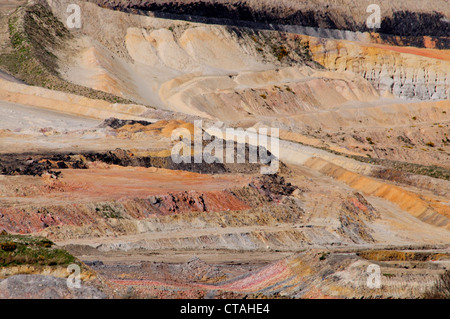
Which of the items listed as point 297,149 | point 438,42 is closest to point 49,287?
point 297,149

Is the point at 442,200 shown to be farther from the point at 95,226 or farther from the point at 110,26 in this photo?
Answer: the point at 110,26

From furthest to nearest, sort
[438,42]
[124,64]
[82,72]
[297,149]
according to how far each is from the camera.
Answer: [438,42], [124,64], [82,72], [297,149]

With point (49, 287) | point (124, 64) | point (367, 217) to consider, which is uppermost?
point (124, 64)

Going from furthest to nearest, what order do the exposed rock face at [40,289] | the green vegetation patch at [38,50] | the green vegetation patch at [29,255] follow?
the green vegetation patch at [38,50]
the green vegetation patch at [29,255]
the exposed rock face at [40,289]

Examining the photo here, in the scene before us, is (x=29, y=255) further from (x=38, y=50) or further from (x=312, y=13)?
(x=312, y=13)

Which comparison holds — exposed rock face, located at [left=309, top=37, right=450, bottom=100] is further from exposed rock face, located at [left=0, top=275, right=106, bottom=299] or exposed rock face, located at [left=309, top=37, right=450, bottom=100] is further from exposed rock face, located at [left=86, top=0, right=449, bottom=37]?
exposed rock face, located at [left=0, top=275, right=106, bottom=299]

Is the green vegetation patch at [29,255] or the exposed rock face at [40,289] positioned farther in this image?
the green vegetation patch at [29,255]

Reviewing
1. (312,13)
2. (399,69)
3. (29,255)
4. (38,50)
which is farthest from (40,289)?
(312,13)

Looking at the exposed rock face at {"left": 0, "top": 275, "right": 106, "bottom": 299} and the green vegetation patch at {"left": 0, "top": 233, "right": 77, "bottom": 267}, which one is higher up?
the green vegetation patch at {"left": 0, "top": 233, "right": 77, "bottom": 267}

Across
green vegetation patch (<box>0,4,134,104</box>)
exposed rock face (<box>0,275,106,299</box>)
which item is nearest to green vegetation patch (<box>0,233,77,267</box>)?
exposed rock face (<box>0,275,106,299</box>)

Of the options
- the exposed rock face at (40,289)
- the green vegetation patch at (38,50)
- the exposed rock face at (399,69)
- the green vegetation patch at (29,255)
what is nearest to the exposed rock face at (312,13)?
the exposed rock face at (399,69)

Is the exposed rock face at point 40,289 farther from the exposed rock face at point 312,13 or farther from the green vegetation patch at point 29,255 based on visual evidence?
the exposed rock face at point 312,13
